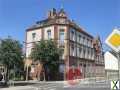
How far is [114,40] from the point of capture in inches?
273

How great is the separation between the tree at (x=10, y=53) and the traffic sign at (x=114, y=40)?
31.2 meters

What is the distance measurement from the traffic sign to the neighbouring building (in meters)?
52.8

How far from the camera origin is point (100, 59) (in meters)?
83.2

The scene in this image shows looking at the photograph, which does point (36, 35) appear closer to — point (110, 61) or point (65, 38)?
point (65, 38)

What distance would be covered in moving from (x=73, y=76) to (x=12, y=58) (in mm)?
25580

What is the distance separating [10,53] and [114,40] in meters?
31.7

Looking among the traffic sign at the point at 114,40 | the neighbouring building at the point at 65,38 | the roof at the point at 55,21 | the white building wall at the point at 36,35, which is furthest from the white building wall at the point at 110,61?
the white building wall at the point at 36,35

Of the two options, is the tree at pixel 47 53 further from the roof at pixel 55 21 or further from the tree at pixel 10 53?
the tree at pixel 10 53

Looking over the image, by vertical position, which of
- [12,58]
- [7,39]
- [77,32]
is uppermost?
[77,32]

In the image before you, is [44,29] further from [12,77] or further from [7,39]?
[7,39]

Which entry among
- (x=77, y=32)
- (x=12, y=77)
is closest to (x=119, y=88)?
(x=12, y=77)

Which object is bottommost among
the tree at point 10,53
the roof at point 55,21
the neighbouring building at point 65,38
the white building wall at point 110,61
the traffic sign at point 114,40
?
the white building wall at point 110,61

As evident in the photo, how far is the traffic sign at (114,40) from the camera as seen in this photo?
6.87 meters

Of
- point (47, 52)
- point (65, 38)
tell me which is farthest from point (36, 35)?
point (47, 52)
